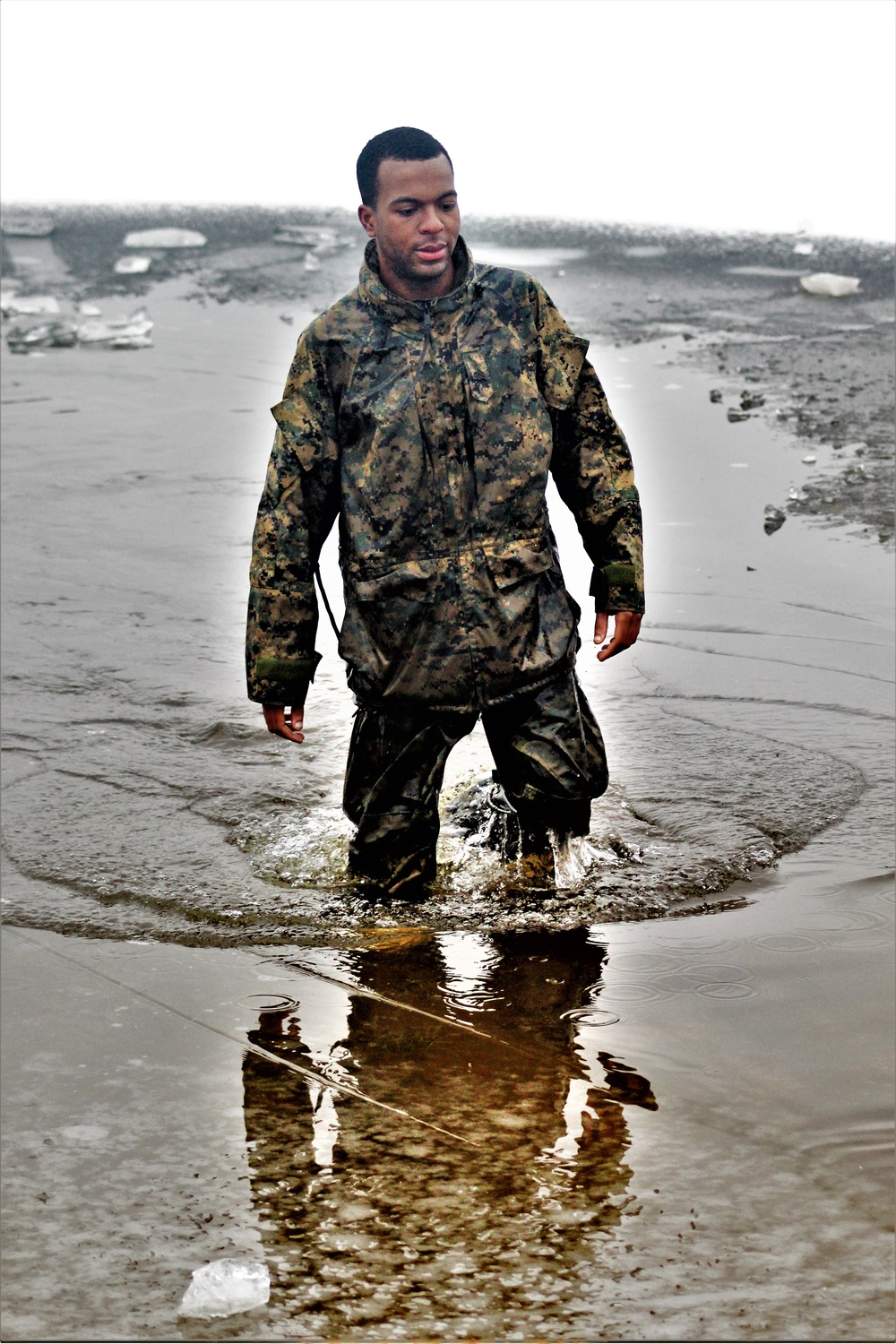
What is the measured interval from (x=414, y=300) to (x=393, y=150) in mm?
311

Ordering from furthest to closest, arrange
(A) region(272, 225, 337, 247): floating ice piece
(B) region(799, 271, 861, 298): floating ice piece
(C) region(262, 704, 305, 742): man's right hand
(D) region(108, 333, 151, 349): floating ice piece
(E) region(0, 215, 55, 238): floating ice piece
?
(E) region(0, 215, 55, 238): floating ice piece, (A) region(272, 225, 337, 247): floating ice piece, (B) region(799, 271, 861, 298): floating ice piece, (D) region(108, 333, 151, 349): floating ice piece, (C) region(262, 704, 305, 742): man's right hand

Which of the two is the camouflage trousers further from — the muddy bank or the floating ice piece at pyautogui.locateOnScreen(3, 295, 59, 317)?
the floating ice piece at pyautogui.locateOnScreen(3, 295, 59, 317)

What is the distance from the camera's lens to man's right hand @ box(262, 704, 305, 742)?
11.4ft

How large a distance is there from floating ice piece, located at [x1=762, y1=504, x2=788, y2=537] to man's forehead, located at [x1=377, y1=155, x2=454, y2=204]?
4195mm

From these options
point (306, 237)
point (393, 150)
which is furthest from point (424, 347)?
point (306, 237)

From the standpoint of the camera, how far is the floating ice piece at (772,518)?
7.22 metres

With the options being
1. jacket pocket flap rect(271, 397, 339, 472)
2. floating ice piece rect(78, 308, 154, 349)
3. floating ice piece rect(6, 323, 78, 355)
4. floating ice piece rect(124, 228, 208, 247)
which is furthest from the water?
floating ice piece rect(124, 228, 208, 247)

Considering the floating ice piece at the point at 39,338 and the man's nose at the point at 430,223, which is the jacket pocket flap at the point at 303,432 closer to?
the man's nose at the point at 430,223

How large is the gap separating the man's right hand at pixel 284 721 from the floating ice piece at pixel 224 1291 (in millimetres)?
1495

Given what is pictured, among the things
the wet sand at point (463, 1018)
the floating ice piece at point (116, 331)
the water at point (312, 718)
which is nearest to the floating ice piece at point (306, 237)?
the floating ice piece at point (116, 331)

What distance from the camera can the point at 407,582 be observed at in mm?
3334

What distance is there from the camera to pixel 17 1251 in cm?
222

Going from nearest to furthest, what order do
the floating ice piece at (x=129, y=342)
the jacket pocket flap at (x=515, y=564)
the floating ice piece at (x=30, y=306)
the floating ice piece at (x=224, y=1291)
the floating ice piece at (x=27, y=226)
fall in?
the floating ice piece at (x=224, y=1291) < the jacket pocket flap at (x=515, y=564) < the floating ice piece at (x=129, y=342) < the floating ice piece at (x=30, y=306) < the floating ice piece at (x=27, y=226)

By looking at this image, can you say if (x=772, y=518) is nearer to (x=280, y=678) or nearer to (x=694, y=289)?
(x=280, y=678)
